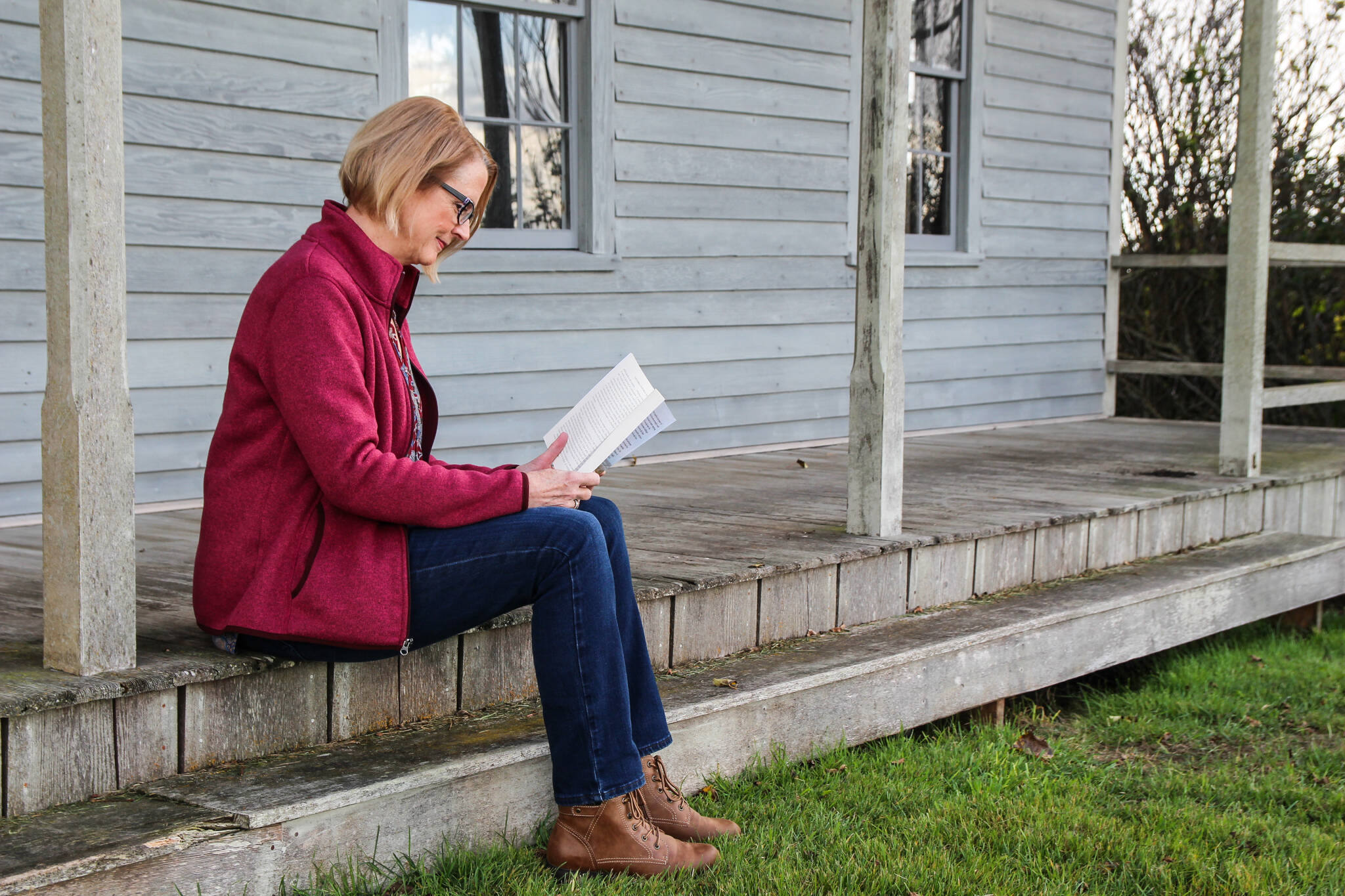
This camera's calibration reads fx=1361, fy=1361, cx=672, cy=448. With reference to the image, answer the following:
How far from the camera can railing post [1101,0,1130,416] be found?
791 cm

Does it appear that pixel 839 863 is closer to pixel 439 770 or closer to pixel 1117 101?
pixel 439 770

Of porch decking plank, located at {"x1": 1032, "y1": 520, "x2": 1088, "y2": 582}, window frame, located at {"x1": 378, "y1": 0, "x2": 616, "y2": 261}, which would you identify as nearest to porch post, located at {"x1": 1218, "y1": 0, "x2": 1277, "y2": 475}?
porch decking plank, located at {"x1": 1032, "y1": 520, "x2": 1088, "y2": 582}

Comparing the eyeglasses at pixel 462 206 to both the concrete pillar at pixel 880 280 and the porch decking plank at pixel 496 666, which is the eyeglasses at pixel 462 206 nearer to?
the porch decking plank at pixel 496 666

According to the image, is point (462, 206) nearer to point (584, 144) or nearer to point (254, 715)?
point (254, 715)

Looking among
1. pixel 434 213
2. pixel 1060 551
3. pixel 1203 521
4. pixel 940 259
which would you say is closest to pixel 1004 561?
pixel 1060 551

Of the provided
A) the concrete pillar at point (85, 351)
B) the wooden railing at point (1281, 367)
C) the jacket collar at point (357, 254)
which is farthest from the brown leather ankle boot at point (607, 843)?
the wooden railing at point (1281, 367)

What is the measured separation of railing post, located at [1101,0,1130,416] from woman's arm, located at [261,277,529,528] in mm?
6573

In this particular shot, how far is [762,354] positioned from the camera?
6.06m

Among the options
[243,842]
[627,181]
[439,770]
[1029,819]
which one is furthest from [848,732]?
[627,181]

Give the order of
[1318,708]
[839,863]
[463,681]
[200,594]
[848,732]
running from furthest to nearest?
1. [1318,708]
2. [848,732]
3. [463,681]
4. [839,863]
5. [200,594]

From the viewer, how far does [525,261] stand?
200 inches

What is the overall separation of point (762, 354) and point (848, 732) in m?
3.04

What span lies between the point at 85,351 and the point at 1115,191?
6974 millimetres

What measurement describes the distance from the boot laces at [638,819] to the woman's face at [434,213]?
1.01m
